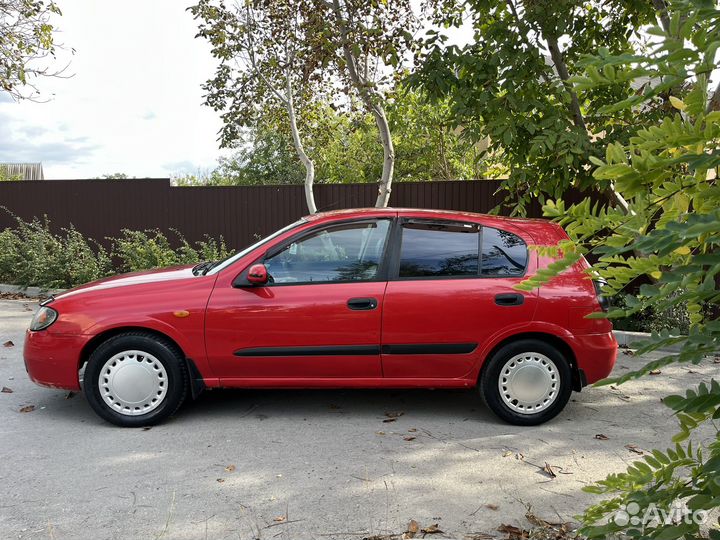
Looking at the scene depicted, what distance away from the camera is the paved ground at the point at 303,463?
351 cm

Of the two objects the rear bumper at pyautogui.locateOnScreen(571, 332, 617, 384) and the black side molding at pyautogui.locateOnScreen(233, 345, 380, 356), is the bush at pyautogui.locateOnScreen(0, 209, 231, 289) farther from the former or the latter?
the rear bumper at pyautogui.locateOnScreen(571, 332, 617, 384)

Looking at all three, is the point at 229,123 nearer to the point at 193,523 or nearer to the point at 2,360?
the point at 2,360

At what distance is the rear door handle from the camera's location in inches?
195

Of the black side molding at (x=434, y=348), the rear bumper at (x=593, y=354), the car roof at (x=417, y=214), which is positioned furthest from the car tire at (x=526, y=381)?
the car roof at (x=417, y=214)

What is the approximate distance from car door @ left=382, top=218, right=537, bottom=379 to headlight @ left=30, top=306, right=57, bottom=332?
103 inches

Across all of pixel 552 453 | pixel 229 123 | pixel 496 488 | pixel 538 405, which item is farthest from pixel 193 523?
pixel 229 123

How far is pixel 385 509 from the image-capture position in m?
3.61

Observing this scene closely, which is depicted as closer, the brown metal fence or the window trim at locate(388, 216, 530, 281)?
the window trim at locate(388, 216, 530, 281)

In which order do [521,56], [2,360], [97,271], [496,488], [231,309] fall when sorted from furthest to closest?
[97,271]
[521,56]
[2,360]
[231,309]
[496,488]

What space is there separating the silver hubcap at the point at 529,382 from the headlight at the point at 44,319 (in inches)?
140

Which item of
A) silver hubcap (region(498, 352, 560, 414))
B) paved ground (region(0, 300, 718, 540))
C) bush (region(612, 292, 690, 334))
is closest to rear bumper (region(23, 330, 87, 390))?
paved ground (region(0, 300, 718, 540))

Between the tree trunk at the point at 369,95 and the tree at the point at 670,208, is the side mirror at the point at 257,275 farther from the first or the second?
the tree trunk at the point at 369,95

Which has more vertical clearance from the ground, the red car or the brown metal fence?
the brown metal fence

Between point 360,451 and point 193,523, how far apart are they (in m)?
1.38
